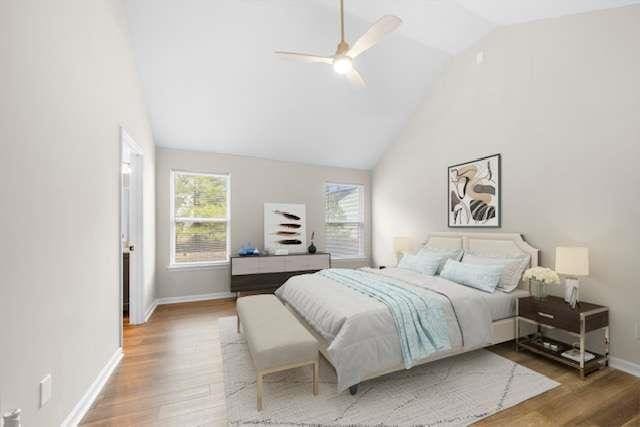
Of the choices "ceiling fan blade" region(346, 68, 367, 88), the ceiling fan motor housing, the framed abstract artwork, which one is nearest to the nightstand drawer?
the framed abstract artwork

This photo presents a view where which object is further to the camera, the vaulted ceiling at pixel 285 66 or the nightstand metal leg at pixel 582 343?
the vaulted ceiling at pixel 285 66

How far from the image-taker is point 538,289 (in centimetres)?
288

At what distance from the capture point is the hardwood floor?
191 centimetres

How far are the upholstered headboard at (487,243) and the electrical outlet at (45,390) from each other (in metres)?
4.19

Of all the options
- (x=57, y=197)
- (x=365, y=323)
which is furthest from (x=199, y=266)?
(x=365, y=323)

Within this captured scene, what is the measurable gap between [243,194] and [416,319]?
3.78 m

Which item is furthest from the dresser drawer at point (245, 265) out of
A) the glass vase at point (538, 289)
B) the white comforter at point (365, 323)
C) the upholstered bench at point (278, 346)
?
the glass vase at point (538, 289)

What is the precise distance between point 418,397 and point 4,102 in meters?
3.04

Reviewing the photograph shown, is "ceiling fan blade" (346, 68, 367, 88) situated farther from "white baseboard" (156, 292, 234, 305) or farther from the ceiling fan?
"white baseboard" (156, 292, 234, 305)

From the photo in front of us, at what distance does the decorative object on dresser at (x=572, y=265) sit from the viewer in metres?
2.56

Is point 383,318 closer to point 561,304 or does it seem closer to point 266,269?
point 561,304

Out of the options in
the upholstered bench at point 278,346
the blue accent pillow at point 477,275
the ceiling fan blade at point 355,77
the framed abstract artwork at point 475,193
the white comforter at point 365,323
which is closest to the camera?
the upholstered bench at point 278,346

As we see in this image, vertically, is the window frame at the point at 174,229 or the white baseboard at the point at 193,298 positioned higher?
the window frame at the point at 174,229

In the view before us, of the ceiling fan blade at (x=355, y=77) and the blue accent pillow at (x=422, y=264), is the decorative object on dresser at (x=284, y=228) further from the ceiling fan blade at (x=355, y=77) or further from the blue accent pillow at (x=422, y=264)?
the ceiling fan blade at (x=355, y=77)
